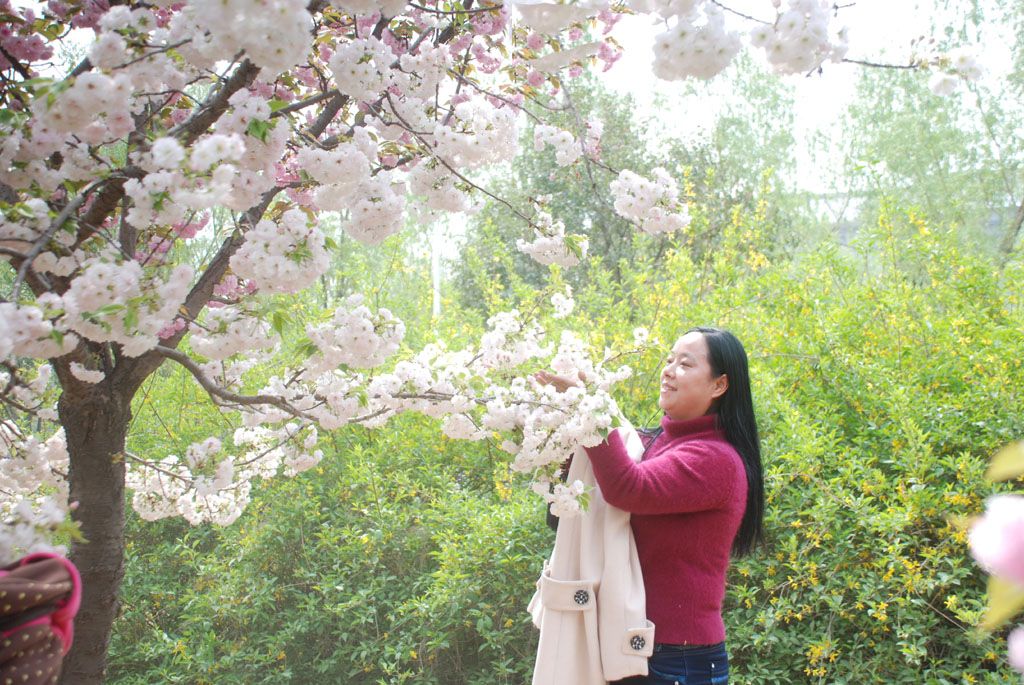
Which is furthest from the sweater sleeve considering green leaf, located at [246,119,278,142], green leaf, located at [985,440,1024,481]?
green leaf, located at [985,440,1024,481]

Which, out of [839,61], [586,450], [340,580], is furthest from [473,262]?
[839,61]

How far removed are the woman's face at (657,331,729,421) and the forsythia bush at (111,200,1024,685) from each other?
0.74 metres

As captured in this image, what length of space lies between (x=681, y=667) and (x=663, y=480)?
0.38 m

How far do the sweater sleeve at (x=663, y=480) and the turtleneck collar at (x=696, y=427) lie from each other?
13cm

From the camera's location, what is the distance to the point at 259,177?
4.14ft

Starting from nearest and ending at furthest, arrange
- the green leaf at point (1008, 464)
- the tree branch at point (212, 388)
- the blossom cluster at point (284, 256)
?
the green leaf at point (1008, 464), the blossom cluster at point (284, 256), the tree branch at point (212, 388)

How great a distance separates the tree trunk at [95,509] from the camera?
1.67 m

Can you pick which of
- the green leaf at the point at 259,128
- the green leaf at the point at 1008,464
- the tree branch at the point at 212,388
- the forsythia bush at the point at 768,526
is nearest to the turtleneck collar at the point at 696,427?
the forsythia bush at the point at 768,526

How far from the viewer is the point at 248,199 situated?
1269mm

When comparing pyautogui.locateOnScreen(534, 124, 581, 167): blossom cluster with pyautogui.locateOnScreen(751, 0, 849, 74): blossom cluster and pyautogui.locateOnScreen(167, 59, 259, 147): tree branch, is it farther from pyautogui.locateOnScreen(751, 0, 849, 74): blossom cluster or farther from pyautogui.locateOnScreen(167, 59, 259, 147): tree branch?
pyautogui.locateOnScreen(167, 59, 259, 147): tree branch

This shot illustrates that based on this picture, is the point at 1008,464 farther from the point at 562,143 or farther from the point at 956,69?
the point at 562,143

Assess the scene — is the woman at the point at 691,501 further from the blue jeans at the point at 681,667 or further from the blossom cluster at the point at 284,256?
the blossom cluster at the point at 284,256

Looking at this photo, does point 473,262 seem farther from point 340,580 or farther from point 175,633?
point 175,633

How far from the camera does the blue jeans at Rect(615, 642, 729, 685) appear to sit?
64.0 inches
